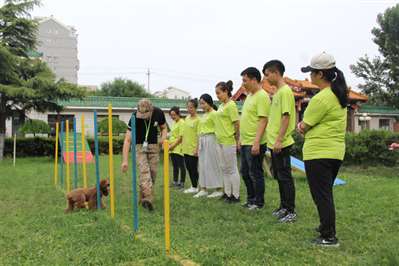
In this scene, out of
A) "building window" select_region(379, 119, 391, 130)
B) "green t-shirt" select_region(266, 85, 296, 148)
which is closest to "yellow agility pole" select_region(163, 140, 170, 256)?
"green t-shirt" select_region(266, 85, 296, 148)

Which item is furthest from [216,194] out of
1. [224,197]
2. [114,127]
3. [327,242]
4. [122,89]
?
[122,89]

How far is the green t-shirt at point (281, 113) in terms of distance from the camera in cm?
445

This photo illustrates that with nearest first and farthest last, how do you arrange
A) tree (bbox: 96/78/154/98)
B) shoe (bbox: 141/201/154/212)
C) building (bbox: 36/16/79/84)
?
shoe (bbox: 141/201/154/212) < tree (bbox: 96/78/154/98) < building (bbox: 36/16/79/84)

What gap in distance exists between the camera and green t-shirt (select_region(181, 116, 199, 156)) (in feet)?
24.1

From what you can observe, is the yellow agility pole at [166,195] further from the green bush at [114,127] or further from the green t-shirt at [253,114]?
the green bush at [114,127]

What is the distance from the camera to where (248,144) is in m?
5.28

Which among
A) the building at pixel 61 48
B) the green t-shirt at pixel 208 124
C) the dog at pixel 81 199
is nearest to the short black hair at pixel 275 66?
the green t-shirt at pixel 208 124

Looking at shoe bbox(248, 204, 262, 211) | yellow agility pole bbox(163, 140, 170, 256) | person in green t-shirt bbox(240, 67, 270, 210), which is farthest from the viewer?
shoe bbox(248, 204, 262, 211)

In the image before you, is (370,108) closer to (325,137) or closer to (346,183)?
(346,183)

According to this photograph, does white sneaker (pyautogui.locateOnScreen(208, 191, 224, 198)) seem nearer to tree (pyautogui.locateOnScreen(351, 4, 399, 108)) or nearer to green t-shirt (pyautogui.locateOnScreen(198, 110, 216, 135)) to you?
green t-shirt (pyautogui.locateOnScreen(198, 110, 216, 135))

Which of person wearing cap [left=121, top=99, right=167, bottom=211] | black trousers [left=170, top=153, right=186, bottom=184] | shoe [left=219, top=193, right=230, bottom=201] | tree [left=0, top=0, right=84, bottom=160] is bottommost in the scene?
shoe [left=219, top=193, right=230, bottom=201]

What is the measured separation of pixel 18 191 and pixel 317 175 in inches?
235

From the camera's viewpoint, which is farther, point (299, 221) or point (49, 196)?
point (49, 196)

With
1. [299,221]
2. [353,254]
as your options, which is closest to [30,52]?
[299,221]
